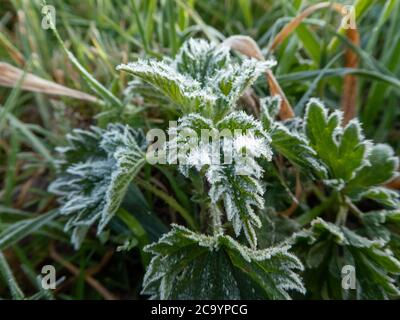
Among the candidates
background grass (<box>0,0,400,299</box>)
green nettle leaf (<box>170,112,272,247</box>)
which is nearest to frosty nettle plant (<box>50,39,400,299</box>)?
green nettle leaf (<box>170,112,272,247</box>)

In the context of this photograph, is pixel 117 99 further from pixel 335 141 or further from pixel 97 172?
pixel 335 141

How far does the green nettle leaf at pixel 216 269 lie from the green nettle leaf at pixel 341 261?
0.11 meters

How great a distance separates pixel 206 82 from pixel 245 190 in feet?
0.89

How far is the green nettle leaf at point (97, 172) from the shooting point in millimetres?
1063

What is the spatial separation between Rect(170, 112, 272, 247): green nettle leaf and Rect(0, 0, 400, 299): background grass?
0.98ft

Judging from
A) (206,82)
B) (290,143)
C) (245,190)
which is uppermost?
(206,82)

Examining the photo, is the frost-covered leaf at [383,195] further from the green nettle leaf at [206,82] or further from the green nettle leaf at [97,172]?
the green nettle leaf at [97,172]

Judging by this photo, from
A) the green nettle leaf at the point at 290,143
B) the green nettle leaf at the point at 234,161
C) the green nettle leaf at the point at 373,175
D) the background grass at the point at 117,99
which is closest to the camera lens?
the green nettle leaf at the point at 234,161

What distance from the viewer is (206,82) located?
3.58 ft

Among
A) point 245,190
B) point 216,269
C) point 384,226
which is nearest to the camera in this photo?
point 245,190

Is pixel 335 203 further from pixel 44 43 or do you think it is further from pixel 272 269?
pixel 44 43

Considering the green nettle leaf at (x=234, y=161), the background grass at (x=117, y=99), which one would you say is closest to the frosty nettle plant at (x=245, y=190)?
the green nettle leaf at (x=234, y=161)

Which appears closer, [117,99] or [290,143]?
[290,143]

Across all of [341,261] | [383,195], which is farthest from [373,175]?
[341,261]
